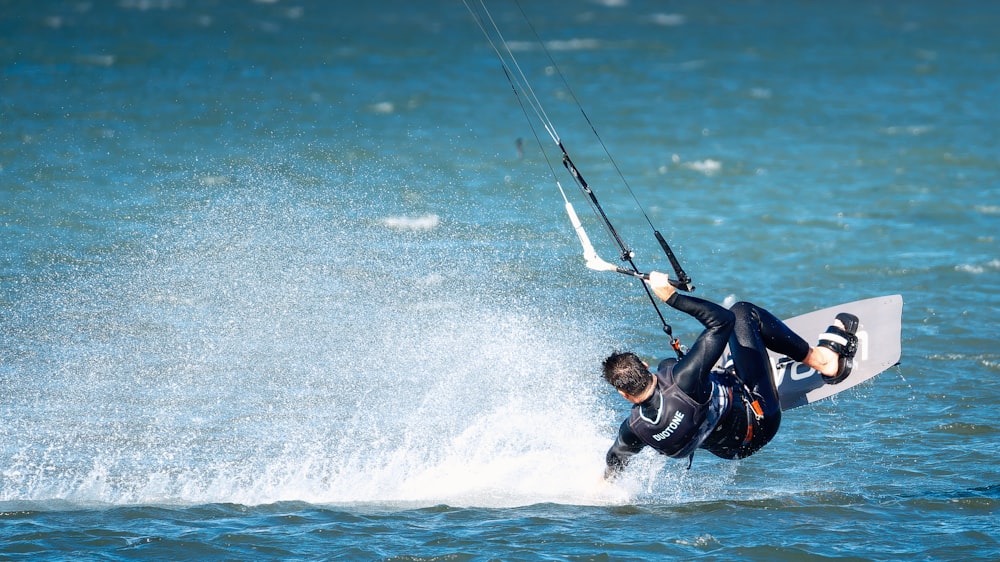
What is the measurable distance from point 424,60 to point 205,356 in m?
21.0

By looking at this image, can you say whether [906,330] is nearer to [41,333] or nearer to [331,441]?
[331,441]

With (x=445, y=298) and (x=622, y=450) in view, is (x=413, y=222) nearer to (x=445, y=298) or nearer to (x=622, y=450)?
(x=445, y=298)

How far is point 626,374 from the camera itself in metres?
6.88

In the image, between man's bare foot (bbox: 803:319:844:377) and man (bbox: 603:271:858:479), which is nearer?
man (bbox: 603:271:858:479)

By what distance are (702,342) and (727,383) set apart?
0.61 meters

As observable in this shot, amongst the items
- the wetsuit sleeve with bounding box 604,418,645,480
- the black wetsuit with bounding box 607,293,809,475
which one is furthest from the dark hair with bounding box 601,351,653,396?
the wetsuit sleeve with bounding box 604,418,645,480

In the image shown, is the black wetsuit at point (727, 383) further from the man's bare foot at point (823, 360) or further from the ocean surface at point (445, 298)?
the ocean surface at point (445, 298)

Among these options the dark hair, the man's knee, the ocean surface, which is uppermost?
the man's knee

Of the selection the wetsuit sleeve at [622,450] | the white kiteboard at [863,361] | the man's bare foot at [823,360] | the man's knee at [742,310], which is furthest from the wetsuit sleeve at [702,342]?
the white kiteboard at [863,361]

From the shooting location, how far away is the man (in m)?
6.96

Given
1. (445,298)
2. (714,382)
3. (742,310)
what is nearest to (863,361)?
(742,310)

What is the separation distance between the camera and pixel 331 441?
902cm

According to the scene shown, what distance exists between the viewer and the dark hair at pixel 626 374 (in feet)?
22.6

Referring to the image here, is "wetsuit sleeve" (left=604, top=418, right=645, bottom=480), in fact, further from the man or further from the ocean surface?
the ocean surface
